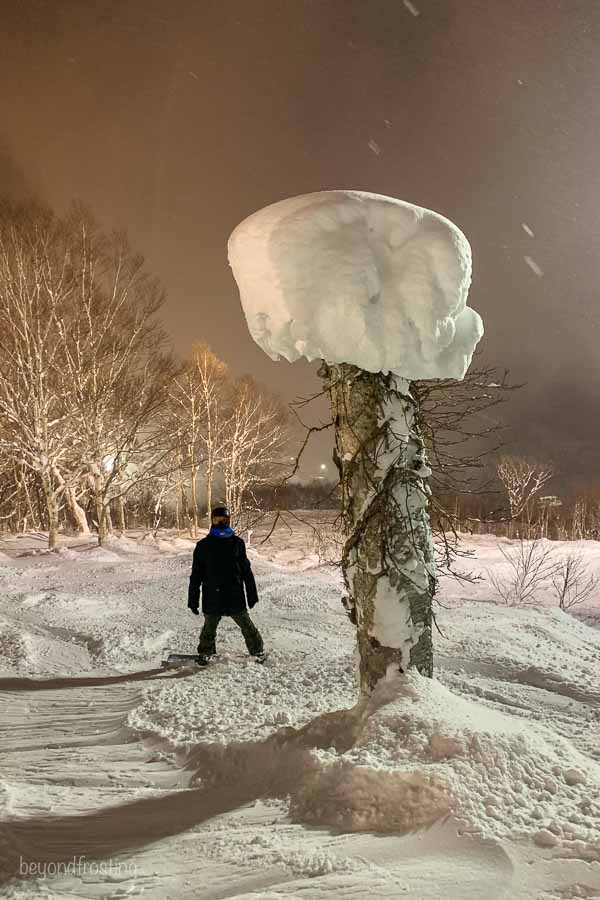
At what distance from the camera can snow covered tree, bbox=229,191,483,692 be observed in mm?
3676

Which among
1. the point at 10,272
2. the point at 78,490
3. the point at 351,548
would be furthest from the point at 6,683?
the point at 78,490

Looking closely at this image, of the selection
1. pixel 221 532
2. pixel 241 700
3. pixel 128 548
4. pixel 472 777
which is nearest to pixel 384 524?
pixel 472 777

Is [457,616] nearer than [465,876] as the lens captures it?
No

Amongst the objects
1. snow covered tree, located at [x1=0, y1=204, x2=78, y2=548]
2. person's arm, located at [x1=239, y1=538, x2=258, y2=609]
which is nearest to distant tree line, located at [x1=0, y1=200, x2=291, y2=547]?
snow covered tree, located at [x1=0, y1=204, x2=78, y2=548]

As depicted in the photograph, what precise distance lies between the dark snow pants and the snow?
3.26 metres

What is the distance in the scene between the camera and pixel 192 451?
77.7ft

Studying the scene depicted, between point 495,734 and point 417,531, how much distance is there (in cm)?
135

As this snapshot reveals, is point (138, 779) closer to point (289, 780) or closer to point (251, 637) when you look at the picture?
point (289, 780)

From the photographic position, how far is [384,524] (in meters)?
3.90

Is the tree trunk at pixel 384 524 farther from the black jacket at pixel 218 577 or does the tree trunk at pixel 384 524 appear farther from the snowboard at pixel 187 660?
the snowboard at pixel 187 660

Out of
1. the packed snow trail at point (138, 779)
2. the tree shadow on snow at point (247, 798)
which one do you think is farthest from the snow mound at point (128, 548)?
the tree shadow on snow at point (247, 798)

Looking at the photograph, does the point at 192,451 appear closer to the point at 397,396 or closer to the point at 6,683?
the point at 6,683

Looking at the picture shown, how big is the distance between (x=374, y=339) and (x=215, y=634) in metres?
3.79

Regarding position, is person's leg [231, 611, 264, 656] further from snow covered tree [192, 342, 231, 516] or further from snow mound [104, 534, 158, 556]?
snow covered tree [192, 342, 231, 516]
